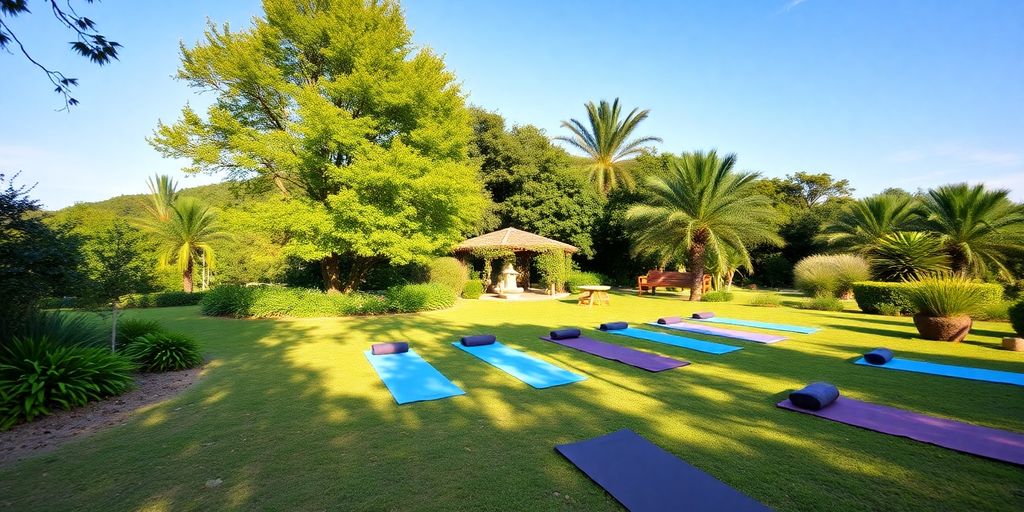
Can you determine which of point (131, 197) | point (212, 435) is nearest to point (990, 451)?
point (212, 435)

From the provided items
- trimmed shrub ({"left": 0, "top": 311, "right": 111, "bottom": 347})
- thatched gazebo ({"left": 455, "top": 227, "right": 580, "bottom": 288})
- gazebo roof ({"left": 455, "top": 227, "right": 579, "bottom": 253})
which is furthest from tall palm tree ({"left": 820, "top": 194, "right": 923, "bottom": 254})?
trimmed shrub ({"left": 0, "top": 311, "right": 111, "bottom": 347})

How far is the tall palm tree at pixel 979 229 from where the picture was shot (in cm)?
1324

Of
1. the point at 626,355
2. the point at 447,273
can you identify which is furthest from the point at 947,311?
the point at 447,273

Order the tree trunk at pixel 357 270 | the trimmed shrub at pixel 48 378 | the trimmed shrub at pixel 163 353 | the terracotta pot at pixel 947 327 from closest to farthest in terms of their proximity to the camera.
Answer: the trimmed shrub at pixel 48 378, the trimmed shrub at pixel 163 353, the terracotta pot at pixel 947 327, the tree trunk at pixel 357 270

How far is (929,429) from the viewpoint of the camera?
3713 mm

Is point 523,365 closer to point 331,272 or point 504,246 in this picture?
point 331,272

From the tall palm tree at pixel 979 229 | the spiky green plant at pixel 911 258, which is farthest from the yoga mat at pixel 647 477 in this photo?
the tall palm tree at pixel 979 229

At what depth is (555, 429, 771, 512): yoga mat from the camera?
257cm

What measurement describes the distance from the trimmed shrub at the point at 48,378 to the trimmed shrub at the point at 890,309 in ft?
60.5

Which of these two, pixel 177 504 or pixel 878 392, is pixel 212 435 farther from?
pixel 878 392

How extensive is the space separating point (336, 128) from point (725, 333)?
11846mm

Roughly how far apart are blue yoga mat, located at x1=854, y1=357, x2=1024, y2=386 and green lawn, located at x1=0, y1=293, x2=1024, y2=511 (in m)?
0.39

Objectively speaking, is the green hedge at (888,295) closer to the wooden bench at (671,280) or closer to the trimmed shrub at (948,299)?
the trimmed shrub at (948,299)

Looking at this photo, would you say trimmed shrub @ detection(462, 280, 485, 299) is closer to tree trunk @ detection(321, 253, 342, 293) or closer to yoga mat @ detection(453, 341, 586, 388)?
tree trunk @ detection(321, 253, 342, 293)
